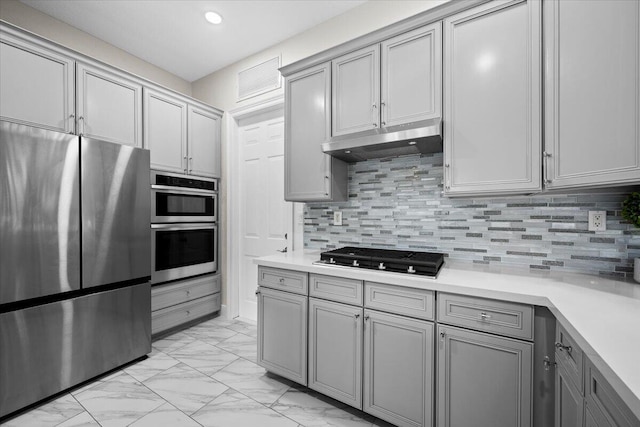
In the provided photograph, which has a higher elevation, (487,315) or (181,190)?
(181,190)

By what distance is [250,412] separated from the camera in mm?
1918

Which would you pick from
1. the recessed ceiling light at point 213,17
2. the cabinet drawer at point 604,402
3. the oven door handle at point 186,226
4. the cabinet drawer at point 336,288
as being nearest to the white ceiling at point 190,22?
the recessed ceiling light at point 213,17

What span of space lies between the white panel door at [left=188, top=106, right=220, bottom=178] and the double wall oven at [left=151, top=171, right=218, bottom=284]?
0.12 metres

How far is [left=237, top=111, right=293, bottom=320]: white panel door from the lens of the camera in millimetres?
3246

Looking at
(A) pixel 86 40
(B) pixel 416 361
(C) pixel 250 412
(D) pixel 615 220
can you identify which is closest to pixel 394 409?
(B) pixel 416 361

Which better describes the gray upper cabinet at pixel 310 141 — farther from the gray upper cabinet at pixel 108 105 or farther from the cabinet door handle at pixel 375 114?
the gray upper cabinet at pixel 108 105

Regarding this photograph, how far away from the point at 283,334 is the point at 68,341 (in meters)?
1.48

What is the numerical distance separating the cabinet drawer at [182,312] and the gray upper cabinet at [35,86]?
1.81 metres

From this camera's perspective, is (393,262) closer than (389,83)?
Yes

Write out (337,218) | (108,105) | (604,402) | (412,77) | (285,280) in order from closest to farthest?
(604,402) < (412,77) < (285,280) < (108,105) < (337,218)

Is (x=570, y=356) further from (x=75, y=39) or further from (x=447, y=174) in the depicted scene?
(x=75, y=39)

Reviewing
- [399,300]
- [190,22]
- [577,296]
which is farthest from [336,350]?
[190,22]

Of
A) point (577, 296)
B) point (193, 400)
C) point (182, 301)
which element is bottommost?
point (193, 400)

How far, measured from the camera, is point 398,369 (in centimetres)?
170
